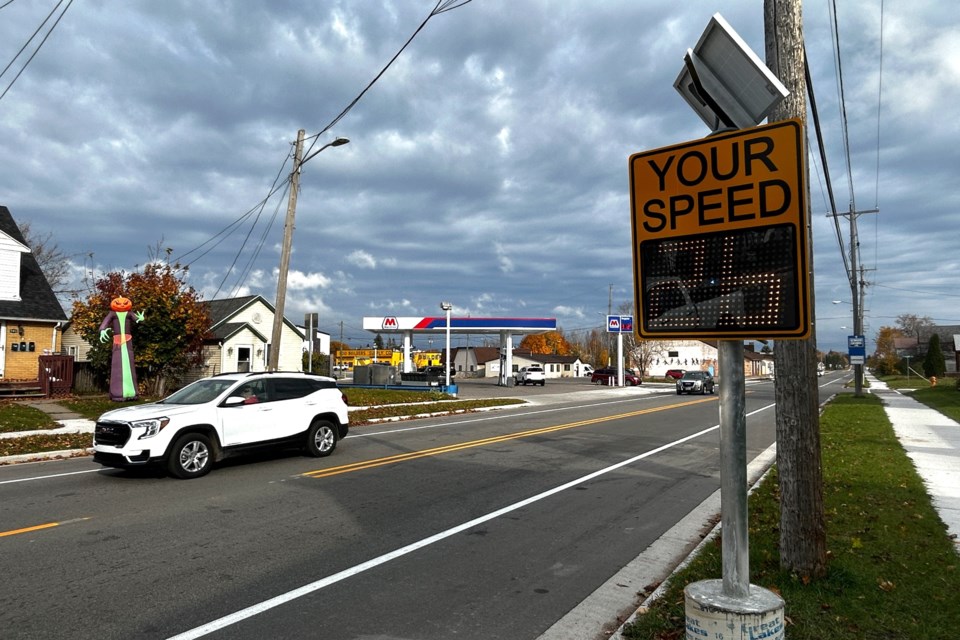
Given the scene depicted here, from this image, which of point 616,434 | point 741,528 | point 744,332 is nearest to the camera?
point 744,332

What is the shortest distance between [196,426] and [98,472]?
2.00 m

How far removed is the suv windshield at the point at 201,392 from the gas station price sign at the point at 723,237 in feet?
30.5

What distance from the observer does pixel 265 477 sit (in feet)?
32.8

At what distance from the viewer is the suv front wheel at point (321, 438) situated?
11898 mm

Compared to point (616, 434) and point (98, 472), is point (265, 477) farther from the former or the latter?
point (616, 434)

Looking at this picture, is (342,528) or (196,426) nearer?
(342,528)

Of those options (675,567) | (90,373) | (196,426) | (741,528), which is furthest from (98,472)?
(90,373)

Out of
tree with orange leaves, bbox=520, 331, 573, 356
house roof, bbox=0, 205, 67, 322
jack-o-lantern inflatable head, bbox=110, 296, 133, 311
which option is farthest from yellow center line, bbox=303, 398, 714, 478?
tree with orange leaves, bbox=520, 331, 573, 356

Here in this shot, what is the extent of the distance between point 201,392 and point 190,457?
148 centimetres

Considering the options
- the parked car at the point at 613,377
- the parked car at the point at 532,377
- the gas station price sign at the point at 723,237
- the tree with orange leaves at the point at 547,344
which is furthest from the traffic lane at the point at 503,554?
the tree with orange leaves at the point at 547,344

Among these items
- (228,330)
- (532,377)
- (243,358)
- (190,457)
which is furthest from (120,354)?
(532,377)

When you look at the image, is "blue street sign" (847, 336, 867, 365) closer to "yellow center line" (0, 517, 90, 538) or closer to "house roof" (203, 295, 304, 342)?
"house roof" (203, 295, 304, 342)

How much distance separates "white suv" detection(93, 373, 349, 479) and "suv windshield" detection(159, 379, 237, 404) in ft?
0.05

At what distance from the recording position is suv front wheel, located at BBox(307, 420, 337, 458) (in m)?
11.9
